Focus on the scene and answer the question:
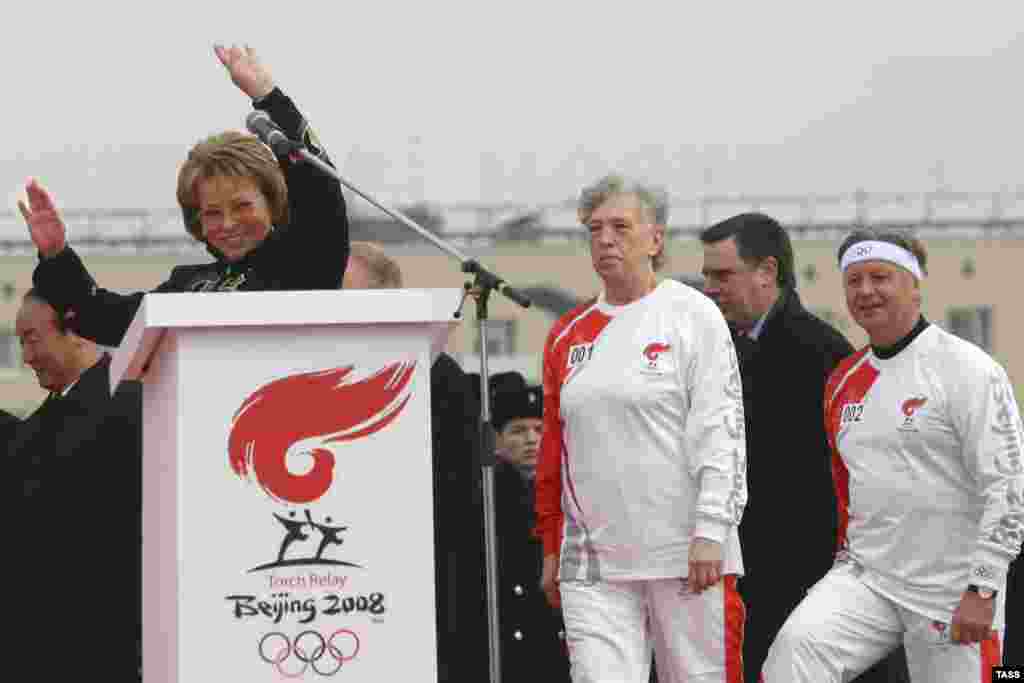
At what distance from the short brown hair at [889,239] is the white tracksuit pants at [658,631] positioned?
1286 mm

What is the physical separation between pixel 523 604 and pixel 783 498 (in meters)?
1.17

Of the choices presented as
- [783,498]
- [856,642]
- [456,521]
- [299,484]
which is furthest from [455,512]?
[299,484]

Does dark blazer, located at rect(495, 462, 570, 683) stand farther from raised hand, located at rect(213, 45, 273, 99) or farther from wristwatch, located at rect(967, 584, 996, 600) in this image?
raised hand, located at rect(213, 45, 273, 99)

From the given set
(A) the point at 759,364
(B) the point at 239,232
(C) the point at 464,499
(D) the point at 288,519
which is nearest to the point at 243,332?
(D) the point at 288,519

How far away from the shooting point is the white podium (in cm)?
473

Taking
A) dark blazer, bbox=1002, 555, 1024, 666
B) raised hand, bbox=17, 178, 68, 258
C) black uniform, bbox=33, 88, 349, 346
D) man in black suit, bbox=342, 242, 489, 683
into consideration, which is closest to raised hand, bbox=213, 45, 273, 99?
black uniform, bbox=33, 88, 349, 346

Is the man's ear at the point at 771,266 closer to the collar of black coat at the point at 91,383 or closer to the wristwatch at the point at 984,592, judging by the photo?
the wristwatch at the point at 984,592

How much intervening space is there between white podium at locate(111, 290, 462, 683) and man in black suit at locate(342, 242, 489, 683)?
81.3 inches

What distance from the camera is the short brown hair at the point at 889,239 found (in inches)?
273

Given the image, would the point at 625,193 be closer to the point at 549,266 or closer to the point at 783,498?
the point at 783,498

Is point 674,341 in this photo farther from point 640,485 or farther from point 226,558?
point 226,558

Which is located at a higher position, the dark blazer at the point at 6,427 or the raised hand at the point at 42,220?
the raised hand at the point at 42,220

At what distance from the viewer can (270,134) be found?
5441 millimetres

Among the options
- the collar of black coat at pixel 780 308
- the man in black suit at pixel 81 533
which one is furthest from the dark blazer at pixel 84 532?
the collar of black coat at pixel 780 308
